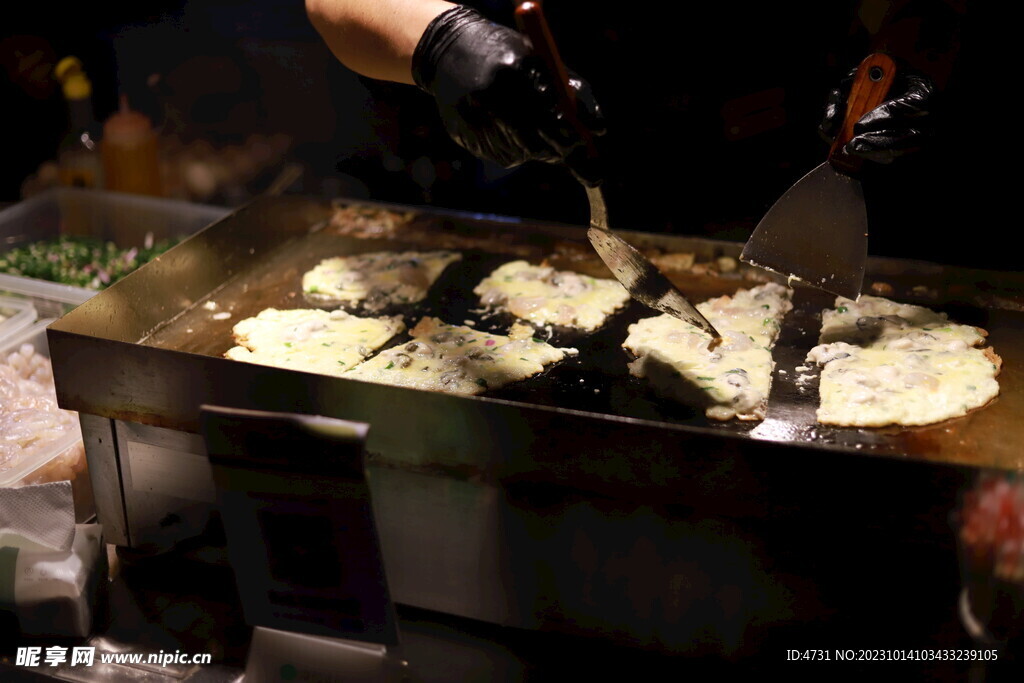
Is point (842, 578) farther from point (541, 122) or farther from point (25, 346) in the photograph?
point (25, 346)

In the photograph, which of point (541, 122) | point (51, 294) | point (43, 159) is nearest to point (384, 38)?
point (541, 122)

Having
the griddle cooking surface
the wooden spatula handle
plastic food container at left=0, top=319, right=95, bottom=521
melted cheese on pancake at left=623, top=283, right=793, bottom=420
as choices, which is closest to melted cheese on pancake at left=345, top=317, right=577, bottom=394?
the griddle cooking surface

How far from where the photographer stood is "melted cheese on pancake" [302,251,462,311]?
2.77 m

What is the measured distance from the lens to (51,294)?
2924 millimetres

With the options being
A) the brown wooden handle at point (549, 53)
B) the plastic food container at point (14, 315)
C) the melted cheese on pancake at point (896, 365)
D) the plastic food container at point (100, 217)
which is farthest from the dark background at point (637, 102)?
the plastic food container at point (14, 315)

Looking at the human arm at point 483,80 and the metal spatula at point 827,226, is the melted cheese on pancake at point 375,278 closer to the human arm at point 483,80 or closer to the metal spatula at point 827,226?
the human arm at point 483,80

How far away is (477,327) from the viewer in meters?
2.58

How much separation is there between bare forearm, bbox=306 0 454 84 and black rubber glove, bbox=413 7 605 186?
0.12m

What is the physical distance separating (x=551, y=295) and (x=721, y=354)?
63 centimetres

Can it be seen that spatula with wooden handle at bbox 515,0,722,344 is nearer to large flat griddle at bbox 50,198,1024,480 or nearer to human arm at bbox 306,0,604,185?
human arm at bbox 306,0,604,185

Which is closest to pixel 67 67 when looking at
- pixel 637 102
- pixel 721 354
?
pixel 637 102

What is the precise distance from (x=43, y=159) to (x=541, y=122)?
115 inches

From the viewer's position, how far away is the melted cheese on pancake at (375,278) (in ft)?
9.09

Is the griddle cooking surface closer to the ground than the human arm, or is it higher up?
closer to the ground
